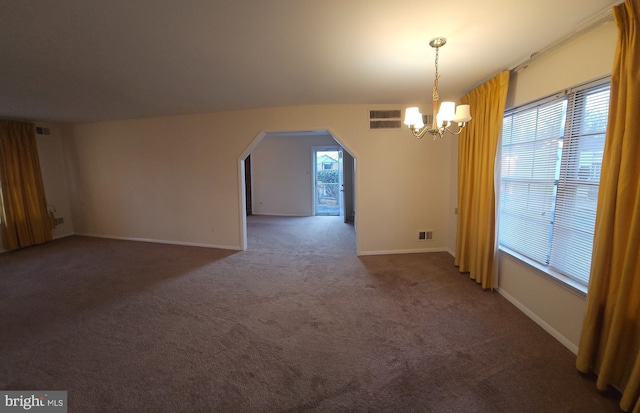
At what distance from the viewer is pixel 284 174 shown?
788 cm

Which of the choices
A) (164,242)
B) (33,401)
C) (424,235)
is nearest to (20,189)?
(164,242)

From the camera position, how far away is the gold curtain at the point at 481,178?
2740 mm

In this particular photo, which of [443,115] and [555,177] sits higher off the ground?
[443,115]

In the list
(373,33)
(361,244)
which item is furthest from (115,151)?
(373,33)

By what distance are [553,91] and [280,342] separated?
3194 millimetres

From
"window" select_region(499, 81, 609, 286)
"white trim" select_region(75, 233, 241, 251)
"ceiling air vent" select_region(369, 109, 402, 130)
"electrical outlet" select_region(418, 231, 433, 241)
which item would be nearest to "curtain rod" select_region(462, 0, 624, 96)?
"window" select_region(499, 81, 609, 286)

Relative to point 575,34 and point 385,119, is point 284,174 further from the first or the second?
point 575,34

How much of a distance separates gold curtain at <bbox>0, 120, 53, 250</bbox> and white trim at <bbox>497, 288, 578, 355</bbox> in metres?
7.79

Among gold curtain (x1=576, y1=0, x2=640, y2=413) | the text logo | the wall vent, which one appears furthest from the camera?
the wall vent

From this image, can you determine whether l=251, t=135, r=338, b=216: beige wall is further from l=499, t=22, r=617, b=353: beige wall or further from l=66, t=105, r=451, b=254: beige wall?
l=499, t=22, r=617, b=353: beige wall

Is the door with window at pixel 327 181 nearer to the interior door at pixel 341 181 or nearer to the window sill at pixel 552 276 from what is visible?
the interior door at pixel 341 181

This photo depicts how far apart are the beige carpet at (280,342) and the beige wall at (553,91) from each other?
143mm

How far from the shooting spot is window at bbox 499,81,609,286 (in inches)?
76.5

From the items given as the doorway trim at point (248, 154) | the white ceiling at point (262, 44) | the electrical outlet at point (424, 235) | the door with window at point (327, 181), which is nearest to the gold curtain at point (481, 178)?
the white ceiling at point (262, 44)
